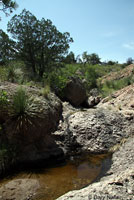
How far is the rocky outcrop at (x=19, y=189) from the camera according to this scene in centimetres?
440

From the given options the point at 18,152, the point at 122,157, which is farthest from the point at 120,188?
the point at 18,152

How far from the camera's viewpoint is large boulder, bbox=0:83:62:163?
634 cm

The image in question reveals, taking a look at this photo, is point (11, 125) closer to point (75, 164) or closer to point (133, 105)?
point (75, 164)

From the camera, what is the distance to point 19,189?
15.4ft

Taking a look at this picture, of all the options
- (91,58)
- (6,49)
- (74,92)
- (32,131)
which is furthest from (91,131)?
(91,58)

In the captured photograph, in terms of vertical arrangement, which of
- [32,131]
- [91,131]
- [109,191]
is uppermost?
[32,131]

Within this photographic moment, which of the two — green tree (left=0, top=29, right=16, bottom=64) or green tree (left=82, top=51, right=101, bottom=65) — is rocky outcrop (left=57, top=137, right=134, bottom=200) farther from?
green tree (left=82, top=51, right=101, bottom=65)

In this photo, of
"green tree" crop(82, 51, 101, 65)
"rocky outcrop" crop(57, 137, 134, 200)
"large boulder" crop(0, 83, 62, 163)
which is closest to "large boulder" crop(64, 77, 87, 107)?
"large boulder" crop(0, 83, 62, 163)

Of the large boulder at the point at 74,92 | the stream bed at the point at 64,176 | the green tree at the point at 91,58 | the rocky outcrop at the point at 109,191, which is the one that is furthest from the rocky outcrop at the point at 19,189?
the green tree at the point at 91,58

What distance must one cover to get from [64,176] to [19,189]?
1.48m

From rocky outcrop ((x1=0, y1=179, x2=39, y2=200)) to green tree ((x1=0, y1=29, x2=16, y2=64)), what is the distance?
1171 cm

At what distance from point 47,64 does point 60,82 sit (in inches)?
100

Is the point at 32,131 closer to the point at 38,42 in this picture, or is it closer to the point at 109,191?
the point at 109,191

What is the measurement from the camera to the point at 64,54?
16.2 m
